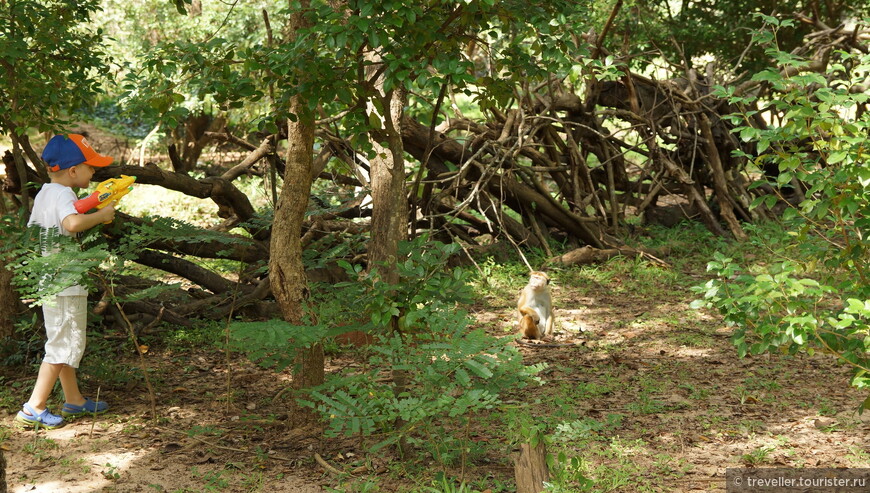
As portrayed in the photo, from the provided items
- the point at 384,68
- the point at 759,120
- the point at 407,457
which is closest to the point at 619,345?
the point at 407,457

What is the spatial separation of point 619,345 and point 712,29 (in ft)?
19.9

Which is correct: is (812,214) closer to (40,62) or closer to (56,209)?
(56,209)

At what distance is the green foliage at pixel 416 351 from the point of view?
10.5 feet

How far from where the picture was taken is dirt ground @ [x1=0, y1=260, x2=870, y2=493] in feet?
12.0

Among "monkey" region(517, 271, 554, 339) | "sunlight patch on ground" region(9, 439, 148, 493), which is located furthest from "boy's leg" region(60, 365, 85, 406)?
"monkey" region(517, 271, 554, 339)

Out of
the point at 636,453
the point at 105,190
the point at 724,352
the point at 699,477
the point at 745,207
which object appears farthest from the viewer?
the point at 745,207

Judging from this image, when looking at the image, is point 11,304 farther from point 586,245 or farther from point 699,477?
point 586,245

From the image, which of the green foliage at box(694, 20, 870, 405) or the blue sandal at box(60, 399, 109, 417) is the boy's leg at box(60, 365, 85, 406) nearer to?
the blue sandal at box(60, 399, 109, 417)

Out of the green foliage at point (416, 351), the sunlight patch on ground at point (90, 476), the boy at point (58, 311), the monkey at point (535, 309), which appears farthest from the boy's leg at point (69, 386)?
the monkey at point (535, 309)

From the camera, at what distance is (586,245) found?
27.8 feet

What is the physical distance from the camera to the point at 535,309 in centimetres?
591

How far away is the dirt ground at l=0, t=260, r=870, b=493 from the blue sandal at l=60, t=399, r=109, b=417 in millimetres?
65

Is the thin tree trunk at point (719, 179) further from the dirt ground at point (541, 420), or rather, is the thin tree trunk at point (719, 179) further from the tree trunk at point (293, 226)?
the tree trunk at point (293, 226)

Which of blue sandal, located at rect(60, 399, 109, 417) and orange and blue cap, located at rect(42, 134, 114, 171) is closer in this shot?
orange and blue cap, located at rect(42, 134, 114, 171)
